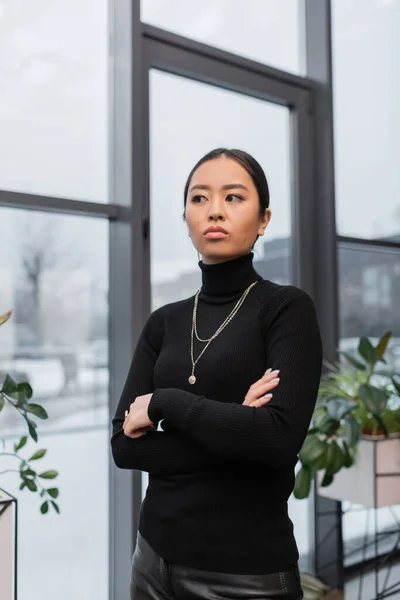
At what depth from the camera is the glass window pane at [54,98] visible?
1.88m

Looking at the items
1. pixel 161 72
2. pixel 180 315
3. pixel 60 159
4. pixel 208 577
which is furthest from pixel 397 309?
pixel 208 577

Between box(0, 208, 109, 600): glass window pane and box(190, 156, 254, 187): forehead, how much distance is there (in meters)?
0.94

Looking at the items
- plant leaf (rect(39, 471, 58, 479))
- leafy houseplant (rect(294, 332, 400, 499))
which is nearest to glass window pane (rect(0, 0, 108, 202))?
plant leaf (rect(39, 471, 58, 479))

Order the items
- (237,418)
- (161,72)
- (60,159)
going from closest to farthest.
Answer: (237,418), (60,159), (161,72)

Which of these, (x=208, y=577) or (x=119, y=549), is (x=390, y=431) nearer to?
(x=119, y=549)

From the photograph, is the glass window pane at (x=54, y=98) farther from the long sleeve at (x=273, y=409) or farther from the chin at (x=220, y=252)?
the long sleeve at (x=273, y=409)

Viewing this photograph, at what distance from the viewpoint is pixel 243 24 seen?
2484 millimetres

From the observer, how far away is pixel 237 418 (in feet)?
3.24

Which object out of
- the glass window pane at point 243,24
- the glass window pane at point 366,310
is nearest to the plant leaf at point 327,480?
the glass window pane at point 366,310

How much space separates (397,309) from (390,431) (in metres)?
0.94

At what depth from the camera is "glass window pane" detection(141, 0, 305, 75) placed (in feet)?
7.40

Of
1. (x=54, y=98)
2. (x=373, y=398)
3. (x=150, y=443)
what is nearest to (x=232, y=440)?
(x=150, y=443)

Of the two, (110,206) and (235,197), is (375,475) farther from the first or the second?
(235,197)

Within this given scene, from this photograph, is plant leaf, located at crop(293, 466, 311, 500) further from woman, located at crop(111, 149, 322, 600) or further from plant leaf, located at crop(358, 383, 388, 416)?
woman, located at crop(111, 149, 322, 600)
